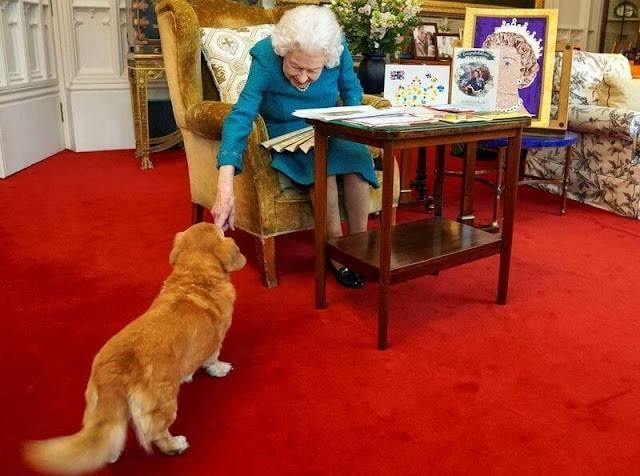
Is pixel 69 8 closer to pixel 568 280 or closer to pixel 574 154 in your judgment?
pixel 574 154

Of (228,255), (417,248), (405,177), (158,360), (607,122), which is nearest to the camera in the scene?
(158,360)

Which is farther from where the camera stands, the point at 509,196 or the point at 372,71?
the point at 372,71

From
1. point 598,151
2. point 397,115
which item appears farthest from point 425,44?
point 397,115

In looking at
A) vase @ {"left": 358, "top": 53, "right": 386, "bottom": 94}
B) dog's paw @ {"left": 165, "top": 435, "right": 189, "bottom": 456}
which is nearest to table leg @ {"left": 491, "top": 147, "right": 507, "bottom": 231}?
vase @ {"left": 358, "top": 53, "right": 386, "bottom": 94}

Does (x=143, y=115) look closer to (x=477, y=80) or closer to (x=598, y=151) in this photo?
(x=477, y=80)

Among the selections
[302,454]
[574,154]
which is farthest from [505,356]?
[574,154]

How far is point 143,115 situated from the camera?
4.26 metres

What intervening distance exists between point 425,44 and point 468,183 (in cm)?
249

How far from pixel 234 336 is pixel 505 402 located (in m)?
0.81

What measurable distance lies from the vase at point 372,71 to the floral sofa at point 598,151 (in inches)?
41.2

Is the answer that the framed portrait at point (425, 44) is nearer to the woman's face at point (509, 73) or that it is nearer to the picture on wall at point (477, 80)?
the woman's face at point (509, 73)

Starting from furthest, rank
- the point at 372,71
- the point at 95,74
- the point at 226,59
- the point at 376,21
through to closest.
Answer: the point at 95,74, the point at 372,71, the point at 376,21, the point at 226,59

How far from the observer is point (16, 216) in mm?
3088

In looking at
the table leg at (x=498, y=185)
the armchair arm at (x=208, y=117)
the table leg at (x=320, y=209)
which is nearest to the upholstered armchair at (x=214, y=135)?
the armchair arm at (x=208, y=117)
